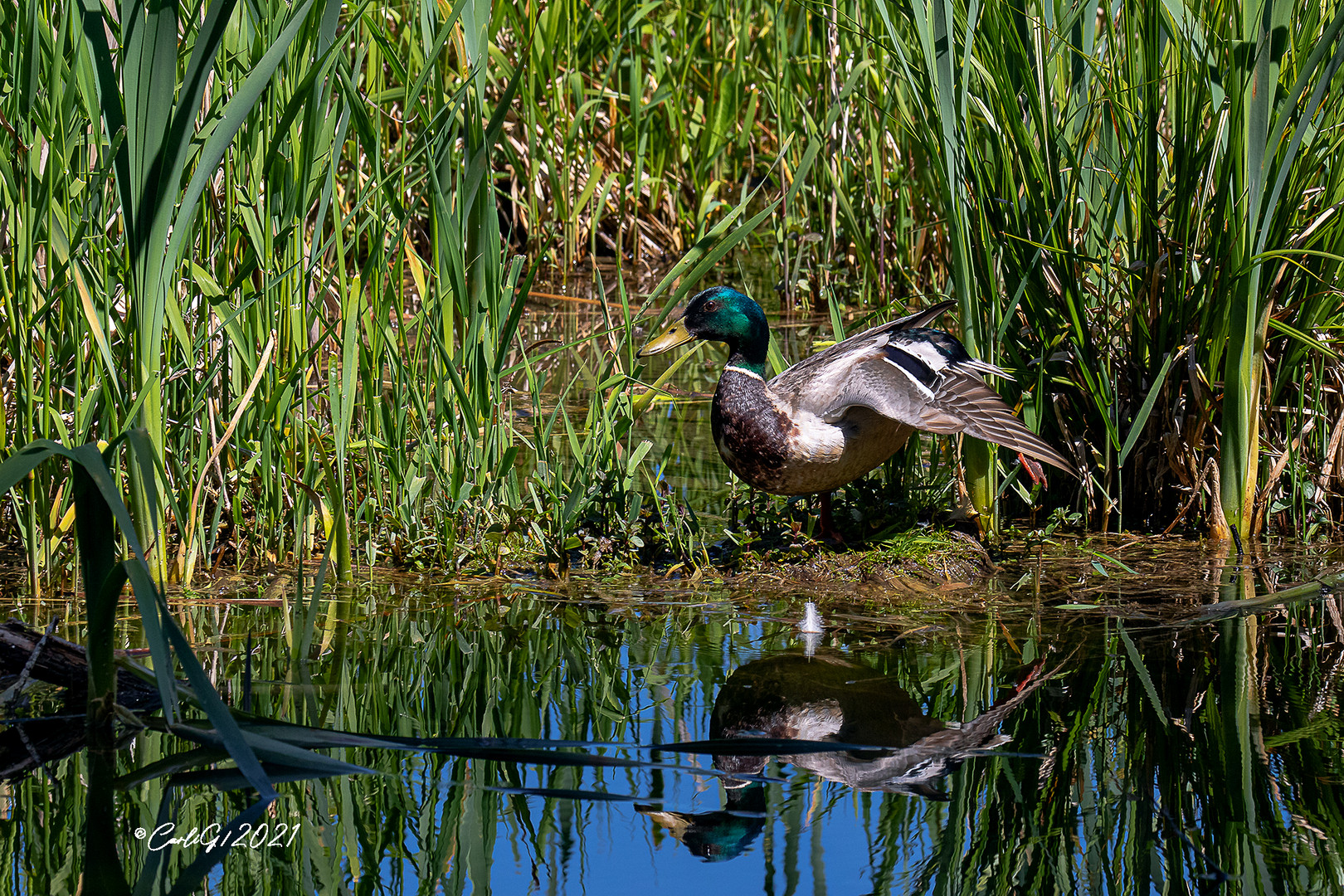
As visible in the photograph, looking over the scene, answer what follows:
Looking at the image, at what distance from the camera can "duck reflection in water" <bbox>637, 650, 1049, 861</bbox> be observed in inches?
91.3

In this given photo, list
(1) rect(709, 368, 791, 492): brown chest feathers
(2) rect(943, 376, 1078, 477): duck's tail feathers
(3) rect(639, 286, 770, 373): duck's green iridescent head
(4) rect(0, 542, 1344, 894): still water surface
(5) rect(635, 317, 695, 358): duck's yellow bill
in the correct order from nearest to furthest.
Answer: (4) rect(0, 542, 1344, 894): still water surface, (2) rect(943, 376, 1078, 477): duck's tail feathers, (1) rect(709, 368, 791, 492): brown chest feathers, (3) rect(639, 286, 770, 373): duck's green iridescent head, (5) rect(635, 317, 695, 358): duck's yellow bill

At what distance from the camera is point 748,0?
764 centimetres

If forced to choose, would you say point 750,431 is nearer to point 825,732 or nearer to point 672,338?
point 672,338

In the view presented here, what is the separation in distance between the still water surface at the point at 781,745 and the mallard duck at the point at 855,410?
0.42 m

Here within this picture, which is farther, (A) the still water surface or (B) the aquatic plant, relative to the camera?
(B) the aquatic plant

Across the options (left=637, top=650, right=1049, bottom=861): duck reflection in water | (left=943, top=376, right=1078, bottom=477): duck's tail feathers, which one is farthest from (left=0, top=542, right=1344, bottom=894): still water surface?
(left=943, top=376, right=1078, bottom=477): duck's tail feathers

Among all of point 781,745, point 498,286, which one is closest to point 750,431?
point 498,286

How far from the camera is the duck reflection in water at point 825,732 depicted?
2.32m

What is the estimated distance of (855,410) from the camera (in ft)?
13.3

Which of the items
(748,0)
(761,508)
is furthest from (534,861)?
(748,0)

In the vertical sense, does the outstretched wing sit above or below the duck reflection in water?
above

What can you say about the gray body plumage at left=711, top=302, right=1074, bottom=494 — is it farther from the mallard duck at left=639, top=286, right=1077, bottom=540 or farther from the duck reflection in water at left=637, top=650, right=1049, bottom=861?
the duck reflection in water at left=637, top=650, right=1049, bottom=861

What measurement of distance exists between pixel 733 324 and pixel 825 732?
79.6 inches

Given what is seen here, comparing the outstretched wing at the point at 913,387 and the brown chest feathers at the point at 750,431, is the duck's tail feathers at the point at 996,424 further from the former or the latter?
the brown chest feathers at the point at 750,431
